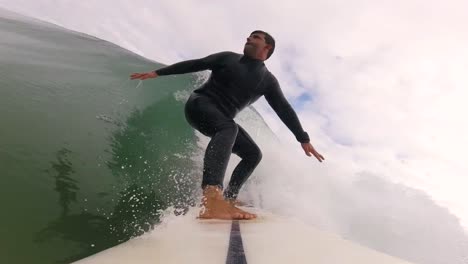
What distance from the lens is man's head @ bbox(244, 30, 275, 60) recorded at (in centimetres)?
347

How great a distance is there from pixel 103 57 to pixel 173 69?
4.88m

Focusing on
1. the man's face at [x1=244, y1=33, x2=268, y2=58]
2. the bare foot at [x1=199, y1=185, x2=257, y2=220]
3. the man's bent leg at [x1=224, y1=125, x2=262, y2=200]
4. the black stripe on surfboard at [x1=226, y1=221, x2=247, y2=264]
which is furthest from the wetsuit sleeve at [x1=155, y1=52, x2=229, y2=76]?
the black stripe on surfboard at [x1=226, y1=221, x2=247, y2=264]

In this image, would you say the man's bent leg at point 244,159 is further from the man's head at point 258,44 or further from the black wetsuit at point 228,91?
the man's head at point 258,44

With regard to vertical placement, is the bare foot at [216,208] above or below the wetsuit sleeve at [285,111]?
below

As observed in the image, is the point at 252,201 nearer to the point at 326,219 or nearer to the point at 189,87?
the point at 326,219

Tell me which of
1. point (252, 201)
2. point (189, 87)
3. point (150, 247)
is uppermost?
point (189, 87)

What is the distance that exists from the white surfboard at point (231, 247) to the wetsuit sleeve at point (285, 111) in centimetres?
142

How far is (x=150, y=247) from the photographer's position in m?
1.84

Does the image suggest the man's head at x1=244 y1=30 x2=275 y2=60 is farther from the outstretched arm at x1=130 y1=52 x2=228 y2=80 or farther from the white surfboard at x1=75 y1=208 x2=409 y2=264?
the white surfboard at x1=75 y1=208 x2=409 y2=264

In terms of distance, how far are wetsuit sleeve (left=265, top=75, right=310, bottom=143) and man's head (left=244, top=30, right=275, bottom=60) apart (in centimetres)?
32

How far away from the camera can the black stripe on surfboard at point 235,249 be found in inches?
64.2

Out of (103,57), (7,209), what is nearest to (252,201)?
(7,209)

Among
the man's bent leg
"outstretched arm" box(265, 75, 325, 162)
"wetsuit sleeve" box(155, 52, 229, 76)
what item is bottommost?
the man's bent leg

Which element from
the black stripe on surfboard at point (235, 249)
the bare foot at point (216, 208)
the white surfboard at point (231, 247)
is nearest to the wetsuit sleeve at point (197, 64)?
the bare foot at point (216, 208)
